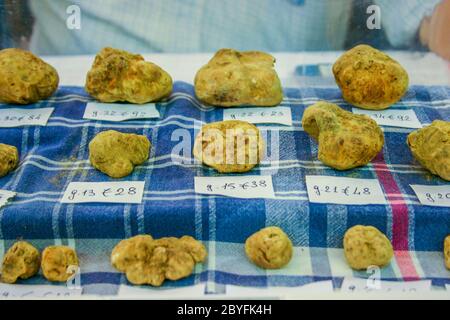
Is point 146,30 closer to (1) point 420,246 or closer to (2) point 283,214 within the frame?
(2) point 283,214

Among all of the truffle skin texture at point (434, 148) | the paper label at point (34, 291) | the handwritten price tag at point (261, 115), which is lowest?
the paper label at point (34, 291)

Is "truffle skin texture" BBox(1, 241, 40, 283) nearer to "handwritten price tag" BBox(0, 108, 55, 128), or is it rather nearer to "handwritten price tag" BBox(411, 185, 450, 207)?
"handwritten price tag" BBox(0, 108, 55, 128)

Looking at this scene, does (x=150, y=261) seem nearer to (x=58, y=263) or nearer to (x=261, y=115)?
(x=58, y=263)

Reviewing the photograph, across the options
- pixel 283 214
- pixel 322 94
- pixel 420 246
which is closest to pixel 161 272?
pixel 283 214

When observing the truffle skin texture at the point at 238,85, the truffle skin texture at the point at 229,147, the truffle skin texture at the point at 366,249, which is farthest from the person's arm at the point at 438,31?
the truffle skin texture at the point at 366,249

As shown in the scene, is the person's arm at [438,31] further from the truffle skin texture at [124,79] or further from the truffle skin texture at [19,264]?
the truffle skin texture at [19,264]

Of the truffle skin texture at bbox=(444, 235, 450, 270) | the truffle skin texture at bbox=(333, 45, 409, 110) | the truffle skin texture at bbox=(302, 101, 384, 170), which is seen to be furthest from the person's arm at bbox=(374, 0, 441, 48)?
the truffle skin texture at bbox=(444, 235, 450, 270)
